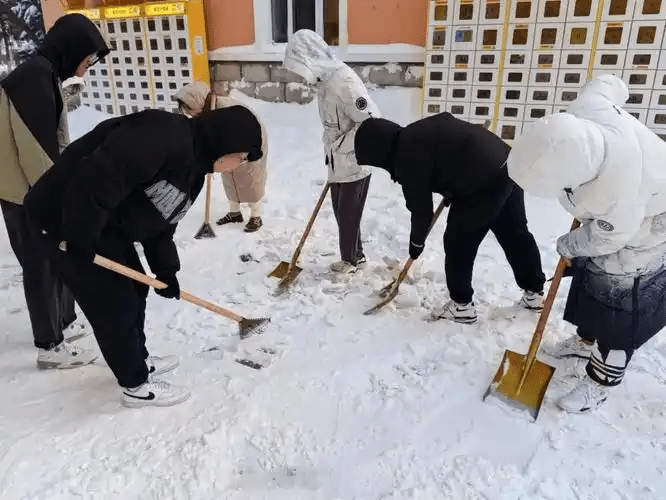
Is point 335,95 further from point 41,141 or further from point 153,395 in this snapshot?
point 153,395

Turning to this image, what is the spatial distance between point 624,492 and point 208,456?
5.22 feet

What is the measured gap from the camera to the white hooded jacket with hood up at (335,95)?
314 centimetres

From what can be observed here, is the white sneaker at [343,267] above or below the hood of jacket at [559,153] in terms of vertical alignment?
below

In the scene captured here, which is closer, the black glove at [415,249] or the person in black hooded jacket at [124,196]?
the person in black hooded jacket at [124,196]

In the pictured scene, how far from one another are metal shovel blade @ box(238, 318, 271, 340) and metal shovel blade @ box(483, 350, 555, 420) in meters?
1.25

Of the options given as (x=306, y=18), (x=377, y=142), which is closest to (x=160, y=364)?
(x=377, y=142)

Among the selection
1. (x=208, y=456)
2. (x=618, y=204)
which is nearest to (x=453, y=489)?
(x=208, y=456)

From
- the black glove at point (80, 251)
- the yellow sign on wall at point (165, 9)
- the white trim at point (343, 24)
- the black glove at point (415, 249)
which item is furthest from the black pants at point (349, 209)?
the yellow sign on wall at point (165, 9)

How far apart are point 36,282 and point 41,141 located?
691mm

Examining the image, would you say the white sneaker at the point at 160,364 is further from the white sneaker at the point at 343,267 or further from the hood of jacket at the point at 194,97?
the hood of jacket at the point at 194,97

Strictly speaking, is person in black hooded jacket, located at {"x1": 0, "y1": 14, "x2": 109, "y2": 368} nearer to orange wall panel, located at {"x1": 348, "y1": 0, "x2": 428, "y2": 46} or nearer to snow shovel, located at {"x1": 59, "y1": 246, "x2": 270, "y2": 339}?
snow shovel, located at {"x1": 59, "y1": 246, "x2": 270, "y2": 339}

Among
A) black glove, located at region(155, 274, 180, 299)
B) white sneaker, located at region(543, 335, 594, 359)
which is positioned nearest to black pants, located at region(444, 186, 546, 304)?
white sneaker, located at region(543, 335, 594, 359)

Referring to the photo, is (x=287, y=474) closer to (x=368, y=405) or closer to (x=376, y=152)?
(x=368, y=405)

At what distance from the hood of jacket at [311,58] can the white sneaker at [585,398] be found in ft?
7.36
